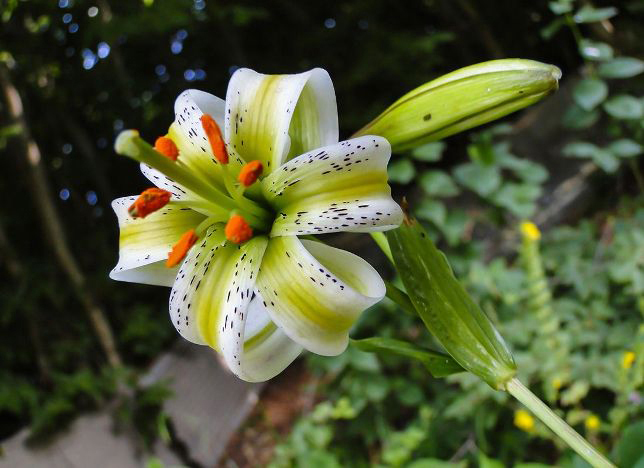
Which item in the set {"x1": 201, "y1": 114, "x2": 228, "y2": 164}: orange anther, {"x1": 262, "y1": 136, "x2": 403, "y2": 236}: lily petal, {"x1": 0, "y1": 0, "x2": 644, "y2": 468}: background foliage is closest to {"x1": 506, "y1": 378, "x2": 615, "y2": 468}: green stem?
{"x1": 262, "y1": 136, "x2": 403, "y2": 236}: lily petal

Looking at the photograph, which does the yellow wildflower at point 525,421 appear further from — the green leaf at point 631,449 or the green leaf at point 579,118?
the green leaf at point 579,118

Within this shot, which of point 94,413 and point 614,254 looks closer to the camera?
point 614,254

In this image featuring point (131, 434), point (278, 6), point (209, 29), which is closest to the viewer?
point (131, 434)

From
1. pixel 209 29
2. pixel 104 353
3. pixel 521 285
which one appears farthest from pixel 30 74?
pixel 521 285

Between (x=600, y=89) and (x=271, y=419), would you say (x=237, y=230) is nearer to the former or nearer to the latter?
(x=600, y=89)

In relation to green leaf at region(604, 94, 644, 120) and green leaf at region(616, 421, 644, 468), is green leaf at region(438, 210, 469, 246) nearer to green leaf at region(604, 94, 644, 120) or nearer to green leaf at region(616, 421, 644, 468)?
green leaf at region(604, 94, 644, 120)

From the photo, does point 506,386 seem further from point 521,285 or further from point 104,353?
point 104,353
